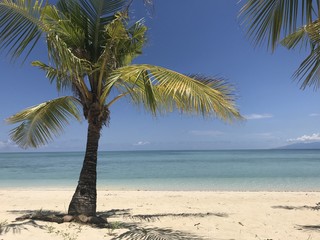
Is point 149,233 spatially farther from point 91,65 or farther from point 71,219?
point 91,65

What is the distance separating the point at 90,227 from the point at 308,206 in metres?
6.74

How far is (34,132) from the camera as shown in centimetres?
809

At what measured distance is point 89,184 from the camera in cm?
703

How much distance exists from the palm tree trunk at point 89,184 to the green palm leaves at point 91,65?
0.27 metres

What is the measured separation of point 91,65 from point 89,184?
7.58 feet

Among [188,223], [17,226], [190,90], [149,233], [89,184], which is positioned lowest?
[188,223]

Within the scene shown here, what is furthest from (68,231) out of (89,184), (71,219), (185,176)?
(185,176)

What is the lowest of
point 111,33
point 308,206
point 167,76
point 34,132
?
point 308,206

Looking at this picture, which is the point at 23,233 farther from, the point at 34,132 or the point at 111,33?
the point at 111,33

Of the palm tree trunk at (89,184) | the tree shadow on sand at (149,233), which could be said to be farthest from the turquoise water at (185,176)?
the palm tree trunk at (89,184)

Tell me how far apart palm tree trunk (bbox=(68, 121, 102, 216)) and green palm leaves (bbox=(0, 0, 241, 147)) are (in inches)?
10.6

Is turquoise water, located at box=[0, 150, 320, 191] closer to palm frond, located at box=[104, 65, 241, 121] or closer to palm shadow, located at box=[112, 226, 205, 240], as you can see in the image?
palm shadow, located at box=[112, 226, 205, 240]

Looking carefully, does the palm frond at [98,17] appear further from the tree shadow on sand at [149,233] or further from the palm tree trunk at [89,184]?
the tree shadow on sand at [149,233]

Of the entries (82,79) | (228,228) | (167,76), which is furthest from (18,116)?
(228,228)
